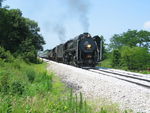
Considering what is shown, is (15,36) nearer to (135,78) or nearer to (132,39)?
(135,78)

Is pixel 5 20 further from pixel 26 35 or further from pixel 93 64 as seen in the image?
pixel 93 64

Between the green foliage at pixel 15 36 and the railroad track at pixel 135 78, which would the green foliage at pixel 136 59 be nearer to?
the green foliage at pixel 15 36

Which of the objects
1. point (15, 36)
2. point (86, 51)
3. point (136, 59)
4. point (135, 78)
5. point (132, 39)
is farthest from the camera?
point (132, 39)

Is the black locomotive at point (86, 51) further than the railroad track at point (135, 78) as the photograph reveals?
Yes

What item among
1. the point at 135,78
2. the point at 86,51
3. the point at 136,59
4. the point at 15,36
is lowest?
the point at 135,78

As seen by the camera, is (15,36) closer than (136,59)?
Yes

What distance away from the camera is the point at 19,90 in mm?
9883

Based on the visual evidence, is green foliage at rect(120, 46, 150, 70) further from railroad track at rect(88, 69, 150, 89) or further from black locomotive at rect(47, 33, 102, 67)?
railroad track at rect(88, 69, 150, 89)

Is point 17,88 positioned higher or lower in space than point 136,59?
lower

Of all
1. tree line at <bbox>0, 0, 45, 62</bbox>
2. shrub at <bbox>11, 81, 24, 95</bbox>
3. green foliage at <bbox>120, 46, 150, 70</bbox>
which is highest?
tree line at <bbox>0, 0, 45, 62</bbox>

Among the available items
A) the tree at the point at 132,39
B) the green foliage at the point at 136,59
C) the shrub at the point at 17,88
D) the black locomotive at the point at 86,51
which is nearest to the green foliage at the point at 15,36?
the black locomotive at the point at 86,51

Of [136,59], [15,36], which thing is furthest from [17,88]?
[136,59]

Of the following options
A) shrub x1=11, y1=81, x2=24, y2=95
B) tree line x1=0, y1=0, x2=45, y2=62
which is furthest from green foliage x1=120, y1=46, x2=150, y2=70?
shrub x1=11, y1=81, x2=24, y2=95

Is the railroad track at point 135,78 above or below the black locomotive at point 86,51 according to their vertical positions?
below
